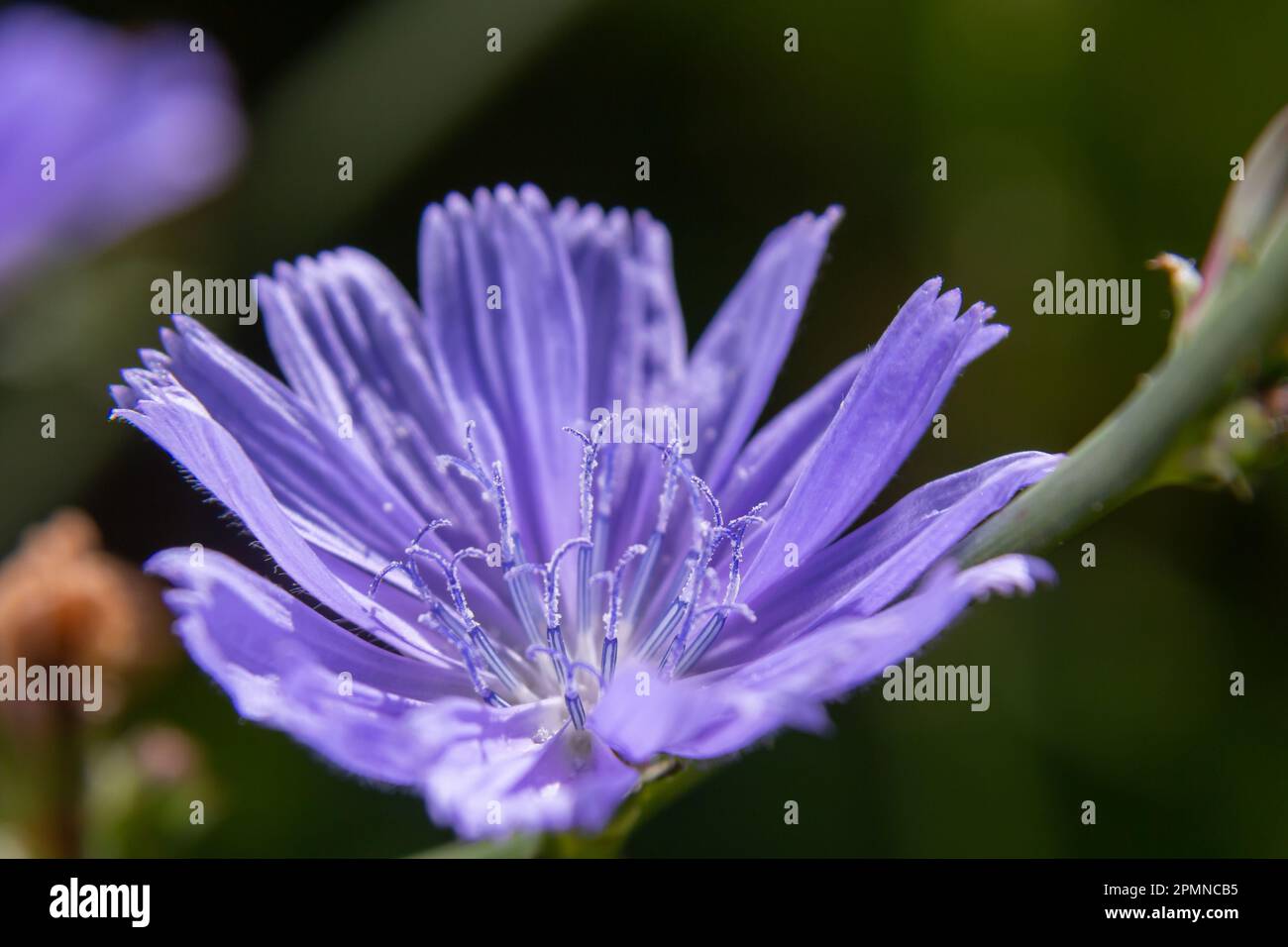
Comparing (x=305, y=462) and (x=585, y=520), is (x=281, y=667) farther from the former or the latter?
(x=585, y=520)

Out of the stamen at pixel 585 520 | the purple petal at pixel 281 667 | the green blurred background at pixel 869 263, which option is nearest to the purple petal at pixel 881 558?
the stamen at pixel 585 520

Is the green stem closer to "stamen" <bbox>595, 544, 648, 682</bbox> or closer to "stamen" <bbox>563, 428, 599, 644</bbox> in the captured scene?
"stamen" <bbox>595, 544, 648, 682</bbox>

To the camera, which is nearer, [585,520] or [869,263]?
[585,520]

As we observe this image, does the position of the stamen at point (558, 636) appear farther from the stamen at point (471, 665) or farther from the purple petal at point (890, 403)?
the purple petal at point (890, 403)

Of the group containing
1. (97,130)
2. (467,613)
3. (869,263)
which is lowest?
(467,613)

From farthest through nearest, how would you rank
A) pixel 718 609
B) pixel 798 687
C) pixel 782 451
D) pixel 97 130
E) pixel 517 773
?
pixel 97 130 → pixel 782 451 → pixel 718 609 → pixel 517 773 → pixel 798 687

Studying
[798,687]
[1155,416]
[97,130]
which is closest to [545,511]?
[798,687]

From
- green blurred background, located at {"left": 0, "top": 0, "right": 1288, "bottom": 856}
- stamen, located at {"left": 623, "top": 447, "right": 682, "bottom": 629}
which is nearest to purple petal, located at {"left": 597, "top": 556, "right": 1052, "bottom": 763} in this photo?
stamen, located at {"left": 623, "top": 447, "right": 682, "bottom": 629}
